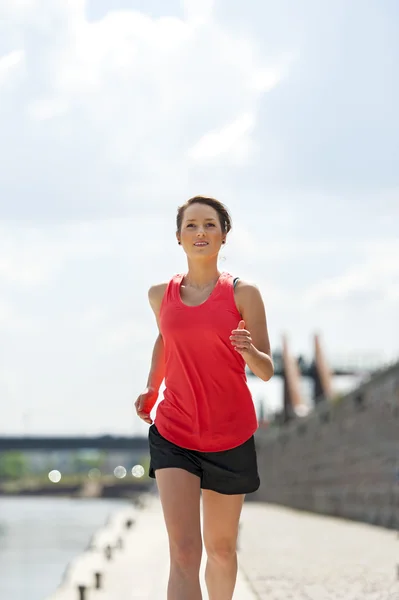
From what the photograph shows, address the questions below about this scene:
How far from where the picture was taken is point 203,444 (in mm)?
4730

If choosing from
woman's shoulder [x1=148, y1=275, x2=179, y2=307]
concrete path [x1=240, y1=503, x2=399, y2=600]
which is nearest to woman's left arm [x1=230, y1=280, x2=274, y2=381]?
woman's shoulder [x1=148, y1=275, x2=179, y2=307]

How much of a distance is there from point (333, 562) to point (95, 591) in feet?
11.3

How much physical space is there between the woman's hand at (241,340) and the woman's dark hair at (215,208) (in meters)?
0.67

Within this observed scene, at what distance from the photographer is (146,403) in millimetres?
5023

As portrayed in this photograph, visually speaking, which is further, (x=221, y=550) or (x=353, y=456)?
(x=353, y=456)

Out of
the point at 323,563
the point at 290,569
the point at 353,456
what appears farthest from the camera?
the point at 353,456

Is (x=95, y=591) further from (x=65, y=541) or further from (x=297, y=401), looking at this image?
(x=65, y=541)

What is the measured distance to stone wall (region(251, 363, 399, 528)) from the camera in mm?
19219

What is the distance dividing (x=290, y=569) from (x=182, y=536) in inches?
273

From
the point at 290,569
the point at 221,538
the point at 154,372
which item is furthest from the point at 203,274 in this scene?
the point at 290,569

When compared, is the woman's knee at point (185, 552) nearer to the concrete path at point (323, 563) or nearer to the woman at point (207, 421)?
the woman at point (207, 421)

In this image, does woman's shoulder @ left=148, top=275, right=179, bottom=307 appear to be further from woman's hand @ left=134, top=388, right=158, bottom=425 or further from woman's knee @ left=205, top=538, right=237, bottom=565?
woman's knee @ left=205, top=538, right=237, bottom=565

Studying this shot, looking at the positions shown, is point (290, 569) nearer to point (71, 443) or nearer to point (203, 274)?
point (203, 274)

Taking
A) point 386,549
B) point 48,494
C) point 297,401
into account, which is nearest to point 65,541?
point 297,401
